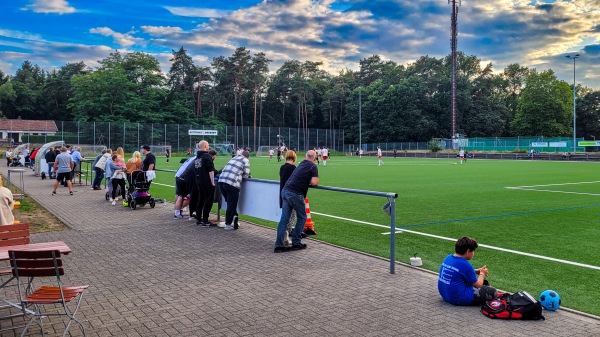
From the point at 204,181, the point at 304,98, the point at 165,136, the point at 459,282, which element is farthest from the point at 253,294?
the point at 304,98

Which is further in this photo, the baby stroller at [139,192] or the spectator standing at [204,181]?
the baby stroller at [139,192]

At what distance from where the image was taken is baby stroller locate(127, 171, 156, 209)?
49.0 ft

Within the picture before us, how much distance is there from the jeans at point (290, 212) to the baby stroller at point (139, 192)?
23.9 ft

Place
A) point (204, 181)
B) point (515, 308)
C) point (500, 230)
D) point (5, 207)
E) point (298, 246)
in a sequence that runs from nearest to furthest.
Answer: point (515, 308)
point (5, 207)
point (298, 246)
point (500, 230)
point (204, 181)

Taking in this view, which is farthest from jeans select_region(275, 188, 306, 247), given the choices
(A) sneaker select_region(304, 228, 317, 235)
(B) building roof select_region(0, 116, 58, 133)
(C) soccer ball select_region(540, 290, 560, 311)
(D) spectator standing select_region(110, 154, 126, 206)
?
(B) building roof select_region(0, 116, 58, 133)

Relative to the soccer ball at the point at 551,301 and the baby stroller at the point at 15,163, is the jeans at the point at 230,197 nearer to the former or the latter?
the soccer ball at the point at 551,301

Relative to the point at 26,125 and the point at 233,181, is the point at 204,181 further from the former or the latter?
the point at 26,125

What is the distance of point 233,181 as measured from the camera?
11.0 metres

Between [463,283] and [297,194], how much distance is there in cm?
375

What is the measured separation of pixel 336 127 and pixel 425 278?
110 metres

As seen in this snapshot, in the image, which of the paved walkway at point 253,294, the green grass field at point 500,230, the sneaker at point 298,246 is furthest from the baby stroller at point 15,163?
the sneaker at point 298,246

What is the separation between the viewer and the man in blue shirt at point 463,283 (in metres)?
5.93

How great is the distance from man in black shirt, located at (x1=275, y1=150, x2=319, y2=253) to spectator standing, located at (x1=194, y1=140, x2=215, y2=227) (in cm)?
287

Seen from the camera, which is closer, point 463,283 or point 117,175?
point 463,283
